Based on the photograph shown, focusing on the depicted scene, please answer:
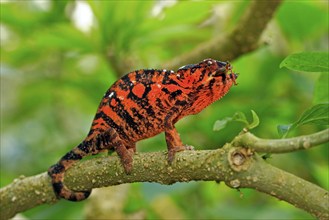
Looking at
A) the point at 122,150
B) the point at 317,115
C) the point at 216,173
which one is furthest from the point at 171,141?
the point at 317,115

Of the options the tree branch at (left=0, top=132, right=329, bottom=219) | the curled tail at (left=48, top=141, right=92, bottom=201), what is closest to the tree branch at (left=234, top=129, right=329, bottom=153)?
the tree branch at (left=0, top=132, right=329, bottom=219)

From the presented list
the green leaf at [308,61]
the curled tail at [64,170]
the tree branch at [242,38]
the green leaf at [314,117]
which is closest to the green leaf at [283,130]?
the green leaf at [314,117]

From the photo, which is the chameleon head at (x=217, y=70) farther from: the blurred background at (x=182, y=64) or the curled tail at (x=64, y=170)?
the blurred background at (x=182, y=64)

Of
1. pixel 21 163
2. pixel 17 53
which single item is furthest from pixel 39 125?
pixel 17 53

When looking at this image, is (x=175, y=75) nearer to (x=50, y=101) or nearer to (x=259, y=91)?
(x=259, y=91)

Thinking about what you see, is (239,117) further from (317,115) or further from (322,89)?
(322,89)
